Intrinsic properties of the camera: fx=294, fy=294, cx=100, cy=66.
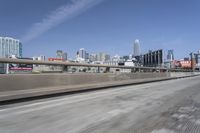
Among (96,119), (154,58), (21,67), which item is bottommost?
(96,119)

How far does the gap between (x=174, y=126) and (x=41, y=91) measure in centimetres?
544

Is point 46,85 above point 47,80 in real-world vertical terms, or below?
below

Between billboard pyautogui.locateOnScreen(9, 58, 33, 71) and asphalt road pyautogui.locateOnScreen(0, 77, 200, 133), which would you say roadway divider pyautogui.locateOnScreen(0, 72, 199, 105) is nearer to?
billboard pyautogui.locateOnScreen(9, 58, 33, 71)

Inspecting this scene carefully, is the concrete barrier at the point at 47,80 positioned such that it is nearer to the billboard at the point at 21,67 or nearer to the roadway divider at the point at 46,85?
the roadway divider at the point at 46,85

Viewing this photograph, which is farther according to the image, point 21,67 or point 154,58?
point 154,58

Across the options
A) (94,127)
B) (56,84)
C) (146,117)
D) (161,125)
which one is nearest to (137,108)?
(146,117)

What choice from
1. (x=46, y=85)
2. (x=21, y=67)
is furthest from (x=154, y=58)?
(x=21, y=67)

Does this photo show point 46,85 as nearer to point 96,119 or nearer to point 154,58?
point 96,119

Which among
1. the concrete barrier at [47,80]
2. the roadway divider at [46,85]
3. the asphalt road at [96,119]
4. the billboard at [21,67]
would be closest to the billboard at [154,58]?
the concrete barrier at [47,80]

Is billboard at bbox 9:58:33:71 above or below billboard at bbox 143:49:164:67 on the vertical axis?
below

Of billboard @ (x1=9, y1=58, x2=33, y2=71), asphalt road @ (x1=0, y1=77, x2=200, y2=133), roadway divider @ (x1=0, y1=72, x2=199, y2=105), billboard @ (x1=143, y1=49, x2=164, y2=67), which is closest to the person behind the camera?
asphalt road @ (x1=0, y1=77, x2=200, y2=133)

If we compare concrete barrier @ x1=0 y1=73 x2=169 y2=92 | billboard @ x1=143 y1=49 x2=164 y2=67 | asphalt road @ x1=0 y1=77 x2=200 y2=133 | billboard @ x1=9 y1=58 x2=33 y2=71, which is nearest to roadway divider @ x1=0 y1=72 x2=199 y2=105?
concrete barrier @ x1=0 y1=73 x2=169 y2=92

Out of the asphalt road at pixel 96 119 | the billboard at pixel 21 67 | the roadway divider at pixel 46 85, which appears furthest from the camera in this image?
the billboard at pixel 21 67

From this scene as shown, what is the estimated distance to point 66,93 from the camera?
1181 cm
